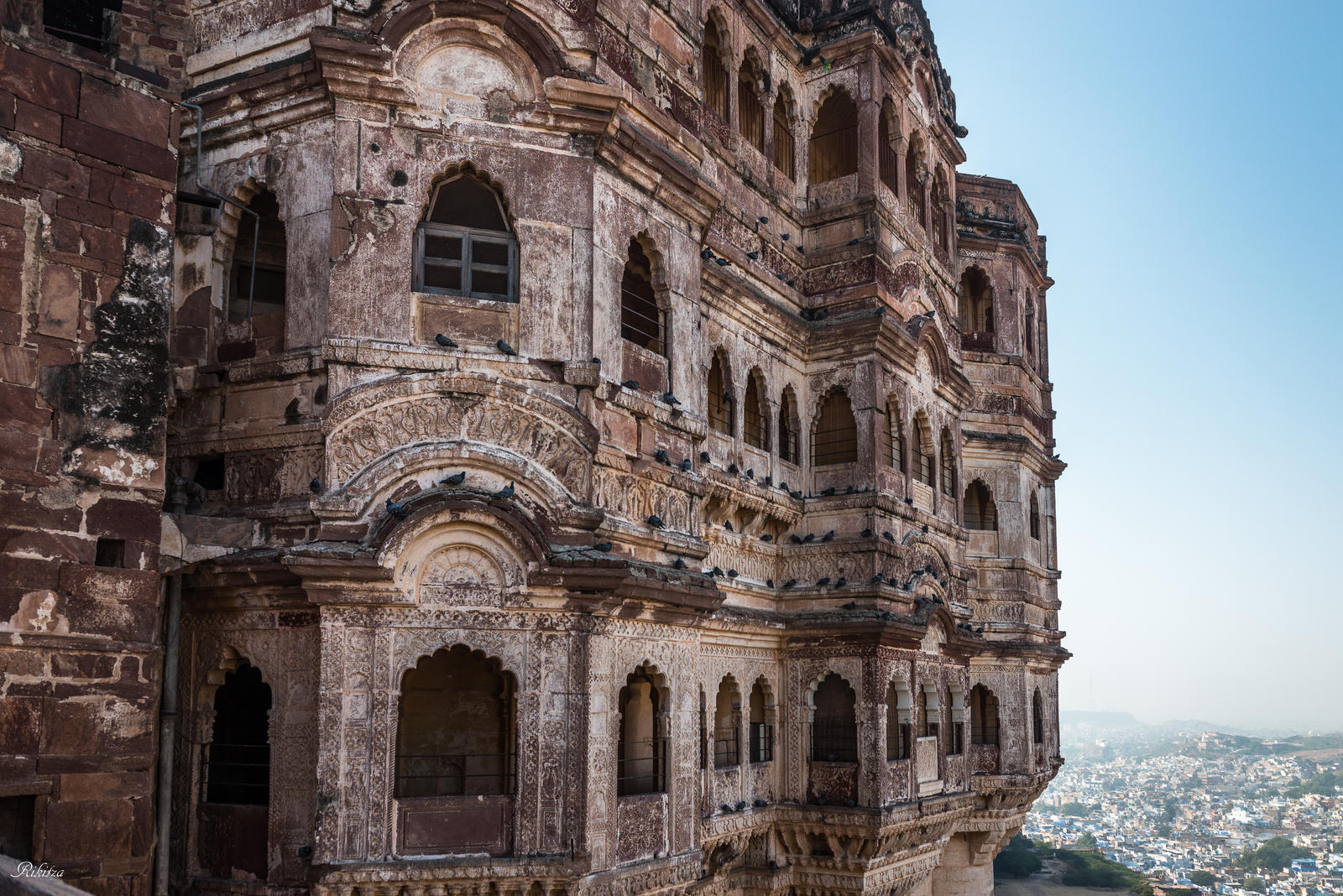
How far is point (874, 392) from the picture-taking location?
16.9 m

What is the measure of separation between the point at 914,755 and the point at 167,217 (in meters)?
12.3

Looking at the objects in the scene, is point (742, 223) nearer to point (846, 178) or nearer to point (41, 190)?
point (846, 178)

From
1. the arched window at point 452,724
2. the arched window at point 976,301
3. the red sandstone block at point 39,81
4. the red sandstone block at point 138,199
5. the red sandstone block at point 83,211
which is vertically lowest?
the arched window at point 452,724

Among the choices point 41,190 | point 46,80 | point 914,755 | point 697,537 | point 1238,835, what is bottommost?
point 1238,835

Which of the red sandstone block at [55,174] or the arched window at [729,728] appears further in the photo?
the arched window at [729,728]

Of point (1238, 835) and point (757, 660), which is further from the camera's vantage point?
point (1238, 835)

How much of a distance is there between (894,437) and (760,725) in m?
4.58

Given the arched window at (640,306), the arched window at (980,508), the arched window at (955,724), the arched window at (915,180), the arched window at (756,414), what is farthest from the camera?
the arched window at (980,508)

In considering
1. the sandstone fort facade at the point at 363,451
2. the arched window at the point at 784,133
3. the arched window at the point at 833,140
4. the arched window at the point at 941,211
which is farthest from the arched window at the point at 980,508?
the sandstone fort facade at the point at 363,451

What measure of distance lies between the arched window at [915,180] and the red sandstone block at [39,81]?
13.7m

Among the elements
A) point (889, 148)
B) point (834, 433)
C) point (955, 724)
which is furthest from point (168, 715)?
point (955, 724)

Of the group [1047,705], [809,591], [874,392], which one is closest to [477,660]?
[809,591]

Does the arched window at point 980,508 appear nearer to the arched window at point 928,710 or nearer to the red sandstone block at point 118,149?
the arched window at point 928,710

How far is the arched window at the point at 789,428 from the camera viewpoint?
1723 centimetres
